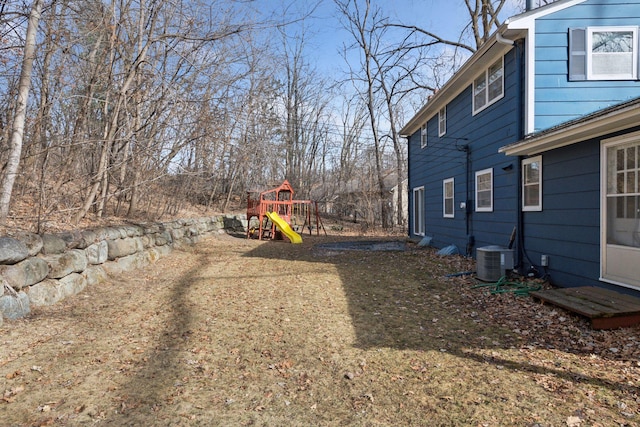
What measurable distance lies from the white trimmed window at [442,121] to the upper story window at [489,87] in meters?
1.92

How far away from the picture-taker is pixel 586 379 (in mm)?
2975

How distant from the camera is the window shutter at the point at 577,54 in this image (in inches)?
253

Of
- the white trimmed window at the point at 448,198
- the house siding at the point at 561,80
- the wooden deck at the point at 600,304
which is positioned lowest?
the wooden deck at the point at 600,304

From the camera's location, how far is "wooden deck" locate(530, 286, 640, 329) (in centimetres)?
394

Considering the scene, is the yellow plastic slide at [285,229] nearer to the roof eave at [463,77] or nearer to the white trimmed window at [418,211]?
the white trimmed window at [418,211]

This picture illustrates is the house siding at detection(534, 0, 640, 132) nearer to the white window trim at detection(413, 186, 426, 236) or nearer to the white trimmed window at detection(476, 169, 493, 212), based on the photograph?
the white trimmed window at detection(476, 169, 493, 212)

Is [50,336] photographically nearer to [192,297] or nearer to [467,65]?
[192,297]

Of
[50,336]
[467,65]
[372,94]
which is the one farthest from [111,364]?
[372,94]

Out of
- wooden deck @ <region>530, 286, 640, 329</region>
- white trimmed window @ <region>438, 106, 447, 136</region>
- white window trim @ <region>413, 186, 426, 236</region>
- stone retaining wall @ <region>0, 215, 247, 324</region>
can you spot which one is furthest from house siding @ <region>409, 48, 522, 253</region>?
stone retaining wall @ <region>0, 215, 247, 324</region>

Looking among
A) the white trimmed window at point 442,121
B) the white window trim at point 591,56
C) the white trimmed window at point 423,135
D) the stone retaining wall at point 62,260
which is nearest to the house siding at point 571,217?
the white window trim at point 591,56

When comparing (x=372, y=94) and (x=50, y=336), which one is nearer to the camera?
(x=50, y=336)

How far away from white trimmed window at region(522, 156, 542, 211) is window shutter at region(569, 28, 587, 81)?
5.07 ft

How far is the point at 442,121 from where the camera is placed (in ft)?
35.7

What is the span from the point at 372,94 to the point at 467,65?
A: 13.4 meters
